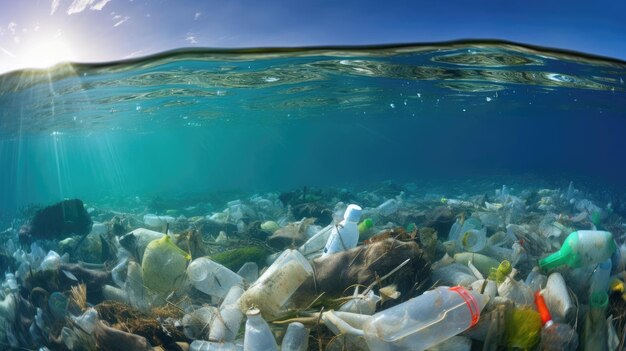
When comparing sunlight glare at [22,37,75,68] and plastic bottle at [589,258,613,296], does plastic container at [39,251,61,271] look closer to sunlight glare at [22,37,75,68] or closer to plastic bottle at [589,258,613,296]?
sunlight glare at [22,37,75,68]

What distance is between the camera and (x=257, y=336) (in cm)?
251

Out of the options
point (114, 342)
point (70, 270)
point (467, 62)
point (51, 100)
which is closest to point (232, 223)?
point (70, 270)

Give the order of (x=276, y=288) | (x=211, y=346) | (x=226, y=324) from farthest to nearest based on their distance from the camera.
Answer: (x=276, y=288)
(x=226, y=324)
(x=211, y=346)

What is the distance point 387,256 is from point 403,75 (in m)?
11.9

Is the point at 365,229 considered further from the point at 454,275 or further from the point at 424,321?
the point at 424,321

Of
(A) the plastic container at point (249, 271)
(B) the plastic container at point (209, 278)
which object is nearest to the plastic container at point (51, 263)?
(B) the plastic container at point (209, 278)

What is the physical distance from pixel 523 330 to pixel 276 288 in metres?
1.75

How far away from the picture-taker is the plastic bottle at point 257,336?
251cm

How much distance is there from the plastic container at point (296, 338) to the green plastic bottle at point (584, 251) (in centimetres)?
239

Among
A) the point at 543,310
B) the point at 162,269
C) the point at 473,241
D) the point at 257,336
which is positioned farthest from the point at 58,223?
the point at 543,310

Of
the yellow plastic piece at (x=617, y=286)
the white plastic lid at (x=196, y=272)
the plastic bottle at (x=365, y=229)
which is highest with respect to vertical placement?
the yellow plastic piece at (x=617, y=286)

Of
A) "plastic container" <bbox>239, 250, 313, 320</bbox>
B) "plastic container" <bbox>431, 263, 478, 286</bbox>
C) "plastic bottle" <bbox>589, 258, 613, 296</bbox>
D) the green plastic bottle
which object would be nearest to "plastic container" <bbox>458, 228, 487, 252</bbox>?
"plastic container" <bbox>431, 263, 478, 286</bbox>

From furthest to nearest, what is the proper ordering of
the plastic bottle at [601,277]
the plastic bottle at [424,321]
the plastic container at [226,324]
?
the plastic bottle at [601,277], the plastic container at [226,324], the plastic bottle at [424,321]

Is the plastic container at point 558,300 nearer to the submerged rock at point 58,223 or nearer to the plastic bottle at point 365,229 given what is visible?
the plastic bottle at point 365,229
